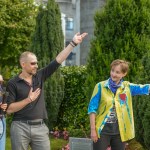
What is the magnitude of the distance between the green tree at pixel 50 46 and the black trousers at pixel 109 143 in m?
5.43

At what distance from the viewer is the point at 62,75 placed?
1198 cm

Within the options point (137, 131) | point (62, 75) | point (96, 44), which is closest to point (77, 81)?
point (62, 75)

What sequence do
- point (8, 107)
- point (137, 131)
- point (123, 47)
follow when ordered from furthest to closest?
point (123, 47), point (137, 131), point (8, 107)

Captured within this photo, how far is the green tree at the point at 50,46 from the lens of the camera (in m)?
11.3

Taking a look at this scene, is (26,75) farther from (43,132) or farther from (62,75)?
(62,75)

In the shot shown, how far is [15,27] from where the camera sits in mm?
25688

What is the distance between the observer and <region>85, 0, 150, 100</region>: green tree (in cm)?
909

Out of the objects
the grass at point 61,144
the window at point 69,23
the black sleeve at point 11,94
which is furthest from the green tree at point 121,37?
the window at point 69,23

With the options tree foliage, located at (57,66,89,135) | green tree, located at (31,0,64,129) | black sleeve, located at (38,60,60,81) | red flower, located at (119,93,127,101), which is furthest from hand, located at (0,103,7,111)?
tree foliage, located at (57,66,89,135)

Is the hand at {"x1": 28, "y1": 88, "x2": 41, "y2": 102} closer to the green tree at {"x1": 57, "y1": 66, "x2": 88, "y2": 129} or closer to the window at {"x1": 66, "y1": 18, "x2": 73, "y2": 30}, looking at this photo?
the green tree at {"x1": 57, "y1": 66, "x2": 88, "y2": 129}

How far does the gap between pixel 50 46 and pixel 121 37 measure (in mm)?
2856

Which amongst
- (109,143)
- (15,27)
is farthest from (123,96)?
(15,27)

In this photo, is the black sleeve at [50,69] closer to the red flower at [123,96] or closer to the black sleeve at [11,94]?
the black sleeve at [11,94]

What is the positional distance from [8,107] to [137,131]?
2.40 metres
